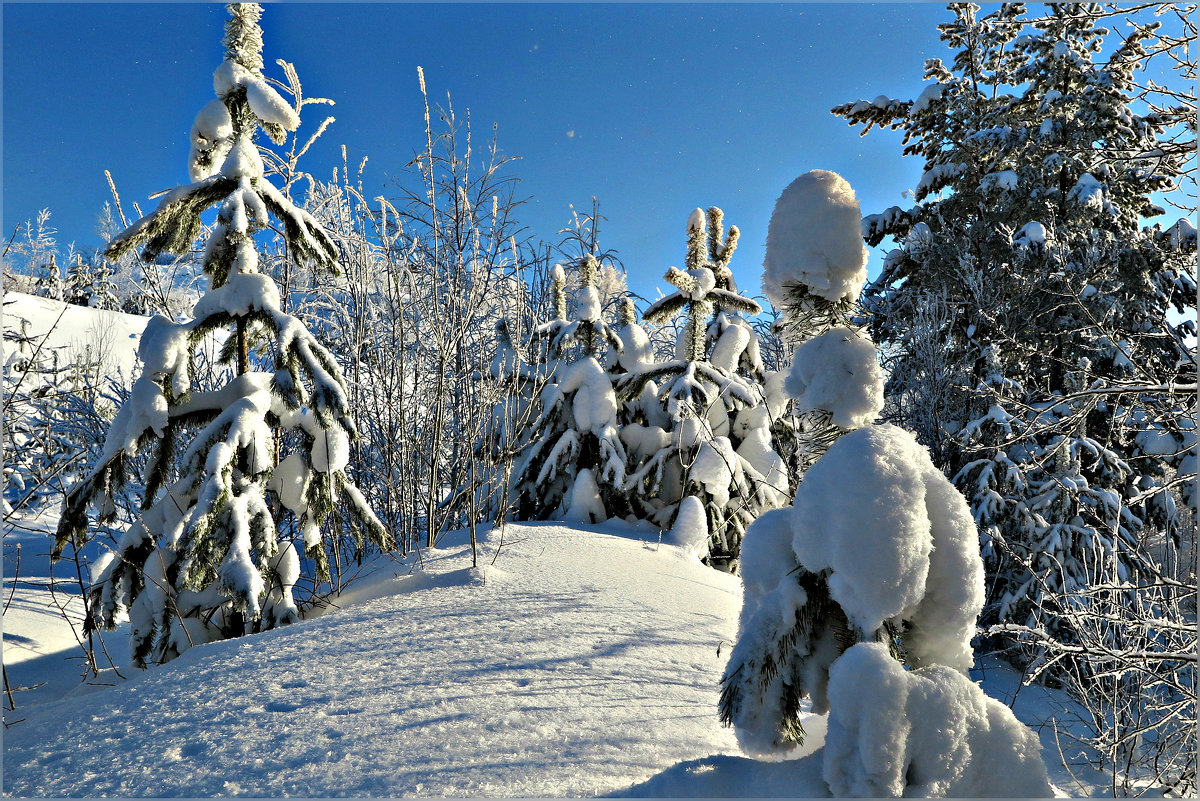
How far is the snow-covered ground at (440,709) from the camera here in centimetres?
172

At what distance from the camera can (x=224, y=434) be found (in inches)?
128

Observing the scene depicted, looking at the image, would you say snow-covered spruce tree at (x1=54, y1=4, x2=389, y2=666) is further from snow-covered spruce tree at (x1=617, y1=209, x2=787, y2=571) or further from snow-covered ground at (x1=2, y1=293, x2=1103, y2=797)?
snow-covered spruce tree at (x1=617, y1=209, x2=787, y2=571)

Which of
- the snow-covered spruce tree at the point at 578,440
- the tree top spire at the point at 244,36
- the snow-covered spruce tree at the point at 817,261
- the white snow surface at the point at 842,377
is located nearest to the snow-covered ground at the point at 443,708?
the white snow surface at the point at 842,377

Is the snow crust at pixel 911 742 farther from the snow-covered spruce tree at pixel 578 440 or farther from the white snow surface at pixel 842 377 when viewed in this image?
the snow-covered spruce tree at pixel 578 440

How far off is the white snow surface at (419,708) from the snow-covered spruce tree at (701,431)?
1971 mm

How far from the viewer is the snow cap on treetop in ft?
5.90

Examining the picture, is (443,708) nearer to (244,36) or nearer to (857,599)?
(857,599)

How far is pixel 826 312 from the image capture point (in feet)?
6.20

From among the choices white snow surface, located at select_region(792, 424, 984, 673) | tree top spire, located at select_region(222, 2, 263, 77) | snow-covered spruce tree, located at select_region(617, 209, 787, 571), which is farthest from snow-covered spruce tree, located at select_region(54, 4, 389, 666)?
snow-covered spruce tree, located at select_region(617, 209, 787, 571)

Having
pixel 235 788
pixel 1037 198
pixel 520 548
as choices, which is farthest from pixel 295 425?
pixel 1037 198

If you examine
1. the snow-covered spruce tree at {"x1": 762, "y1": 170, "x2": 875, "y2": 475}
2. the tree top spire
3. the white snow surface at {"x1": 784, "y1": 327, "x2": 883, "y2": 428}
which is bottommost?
the white snow surface at {"x1": 784, "y1": 327, "x2": 883, "y2": 428}

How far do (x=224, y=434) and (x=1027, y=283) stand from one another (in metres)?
10.5

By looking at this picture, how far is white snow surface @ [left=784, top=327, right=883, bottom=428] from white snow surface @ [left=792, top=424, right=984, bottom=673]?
15 centimetres

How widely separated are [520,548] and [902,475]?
2.99 metres
